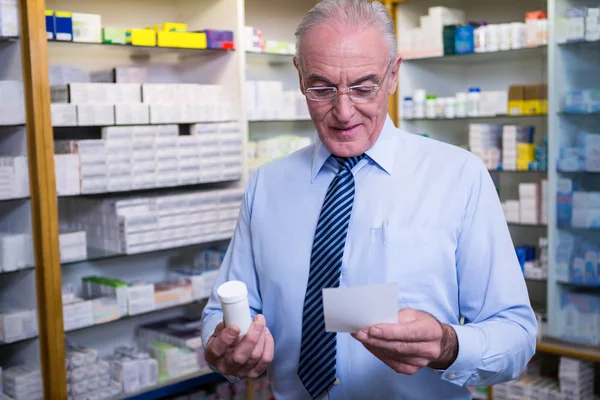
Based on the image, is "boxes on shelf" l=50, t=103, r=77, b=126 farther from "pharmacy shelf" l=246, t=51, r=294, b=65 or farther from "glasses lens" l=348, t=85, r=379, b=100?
"glasses lens" l=348, t=85, r=379, b=100

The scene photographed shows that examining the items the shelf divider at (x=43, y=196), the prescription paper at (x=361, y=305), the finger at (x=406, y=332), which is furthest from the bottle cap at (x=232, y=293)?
the shelf divider at (x=43, y=196)

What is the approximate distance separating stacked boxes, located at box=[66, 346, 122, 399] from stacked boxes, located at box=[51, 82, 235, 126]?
45.8 inches

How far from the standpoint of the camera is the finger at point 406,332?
Answer: 4.37 feet

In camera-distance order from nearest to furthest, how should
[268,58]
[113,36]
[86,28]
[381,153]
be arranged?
[381,153] < [86,28] < [113,36] < [268,58]

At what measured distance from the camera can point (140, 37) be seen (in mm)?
3699

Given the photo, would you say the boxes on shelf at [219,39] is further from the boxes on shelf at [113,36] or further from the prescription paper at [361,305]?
the prescription paper at [361,305]

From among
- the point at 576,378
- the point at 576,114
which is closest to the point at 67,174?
the point at 576,114

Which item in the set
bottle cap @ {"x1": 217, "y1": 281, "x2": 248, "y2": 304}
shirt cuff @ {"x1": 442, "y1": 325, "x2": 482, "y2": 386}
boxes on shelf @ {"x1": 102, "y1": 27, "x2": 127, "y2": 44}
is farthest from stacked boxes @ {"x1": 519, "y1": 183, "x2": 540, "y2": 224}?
bottle cap @ {"x1": 217, "y1": 281, "x2": 248, "y2": 304}

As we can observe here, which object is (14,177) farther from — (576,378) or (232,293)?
(576,378)

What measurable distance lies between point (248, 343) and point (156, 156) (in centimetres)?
240

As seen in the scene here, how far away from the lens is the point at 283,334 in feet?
5.97

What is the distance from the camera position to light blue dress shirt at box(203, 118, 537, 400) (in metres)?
1.64

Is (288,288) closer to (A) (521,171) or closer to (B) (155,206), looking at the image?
(B) (155,206)

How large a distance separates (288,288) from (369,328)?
47 centimetres
